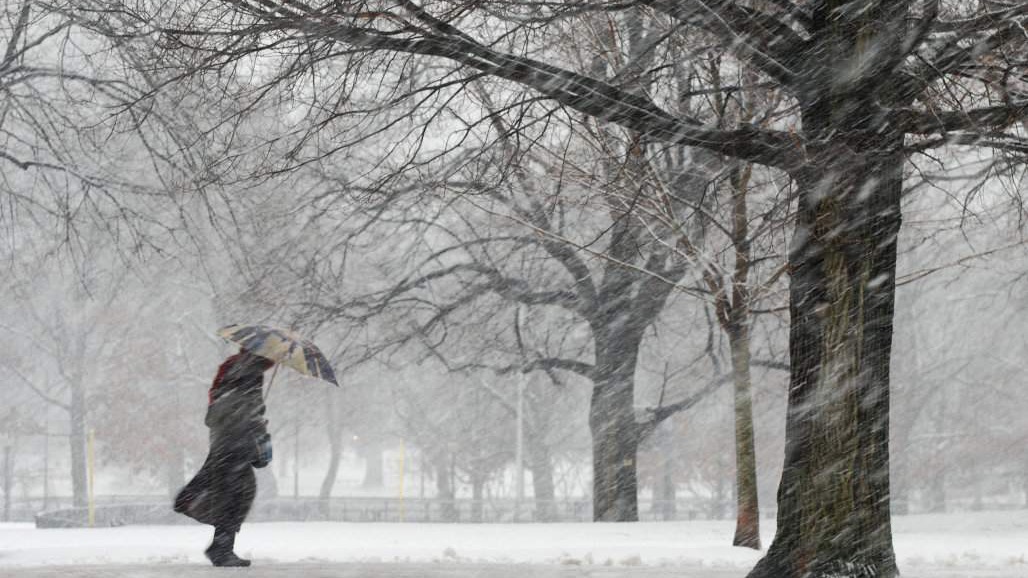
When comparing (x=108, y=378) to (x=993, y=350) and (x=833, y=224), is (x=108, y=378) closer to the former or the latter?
(x=993, y=350)

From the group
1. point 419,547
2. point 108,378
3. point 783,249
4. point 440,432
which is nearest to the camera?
point 419,547

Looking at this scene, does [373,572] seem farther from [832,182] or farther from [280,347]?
[832,182]

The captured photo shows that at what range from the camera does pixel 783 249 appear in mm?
13438

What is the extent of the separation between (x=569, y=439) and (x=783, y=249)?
3035 centimetres

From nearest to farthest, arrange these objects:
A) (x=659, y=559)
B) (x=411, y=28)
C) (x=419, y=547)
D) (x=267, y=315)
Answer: (x=411, y=28), (x=659, y=559), (x=419, y=547), (x=267, y=315)

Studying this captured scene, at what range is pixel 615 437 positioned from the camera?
18.4 metres

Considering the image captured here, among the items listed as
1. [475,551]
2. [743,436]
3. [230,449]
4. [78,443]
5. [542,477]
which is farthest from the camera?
[542,477]

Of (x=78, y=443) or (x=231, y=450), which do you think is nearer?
(x=231, y=450)

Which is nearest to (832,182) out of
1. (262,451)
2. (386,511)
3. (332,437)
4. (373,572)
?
(373,572)

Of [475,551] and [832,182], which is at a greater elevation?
[832,182]

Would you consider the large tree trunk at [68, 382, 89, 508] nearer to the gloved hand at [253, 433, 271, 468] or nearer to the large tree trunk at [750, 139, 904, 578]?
the gloved hand at [253, 433, 271, 468]

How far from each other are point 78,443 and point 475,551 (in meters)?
27.7

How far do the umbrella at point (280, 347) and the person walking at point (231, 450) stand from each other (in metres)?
0.13

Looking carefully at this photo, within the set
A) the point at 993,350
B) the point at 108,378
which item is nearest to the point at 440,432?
the point at 108,378
